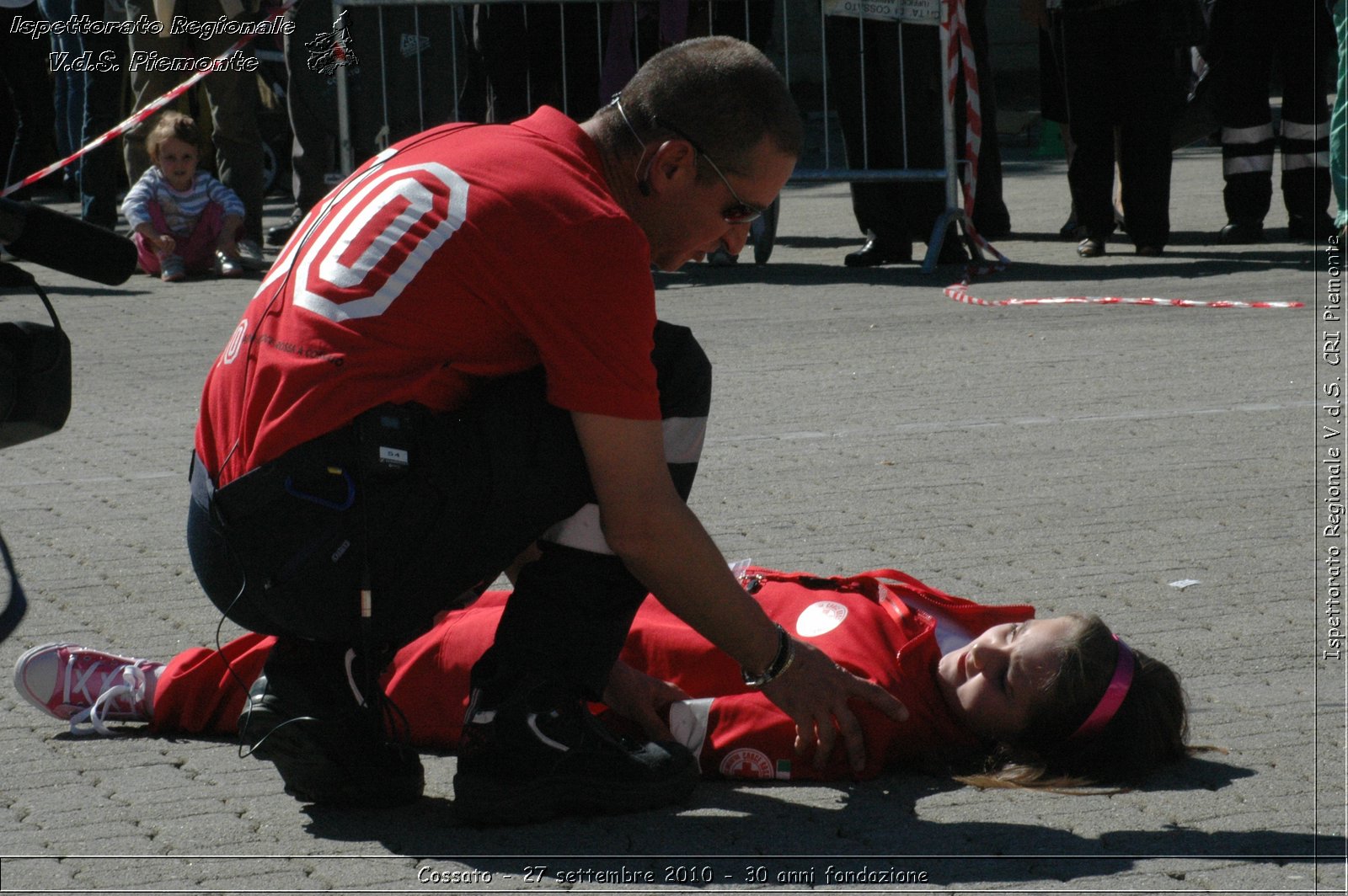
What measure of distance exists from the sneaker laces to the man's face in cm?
132

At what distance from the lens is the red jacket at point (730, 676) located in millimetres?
3086

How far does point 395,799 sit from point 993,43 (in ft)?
66.5

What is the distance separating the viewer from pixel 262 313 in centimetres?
279

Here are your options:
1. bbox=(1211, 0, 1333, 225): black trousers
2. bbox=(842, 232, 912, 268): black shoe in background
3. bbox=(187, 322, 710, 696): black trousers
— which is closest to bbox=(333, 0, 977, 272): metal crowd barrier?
bbox=(842, 232, 912, 268): black shoe in background

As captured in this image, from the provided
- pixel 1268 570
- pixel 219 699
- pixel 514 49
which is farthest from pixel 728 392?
pixel 514 49

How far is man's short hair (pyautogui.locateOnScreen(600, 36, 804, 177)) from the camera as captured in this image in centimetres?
281

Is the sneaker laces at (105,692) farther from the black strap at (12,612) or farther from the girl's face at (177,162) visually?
the girl's face at (177,162)

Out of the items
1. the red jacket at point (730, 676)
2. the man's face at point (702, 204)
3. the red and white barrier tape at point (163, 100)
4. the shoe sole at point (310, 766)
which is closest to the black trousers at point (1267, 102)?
the red and white barrier tape at point (163, 100)

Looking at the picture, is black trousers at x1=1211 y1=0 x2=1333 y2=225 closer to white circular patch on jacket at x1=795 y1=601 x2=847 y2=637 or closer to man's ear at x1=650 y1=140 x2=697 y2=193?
white circular patch on jacket at x1=795 y1=601 x2=847 y2=637

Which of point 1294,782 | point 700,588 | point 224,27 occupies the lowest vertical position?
point 1294,782

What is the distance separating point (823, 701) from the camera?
2883mm

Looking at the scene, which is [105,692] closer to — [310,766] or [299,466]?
[310,766]

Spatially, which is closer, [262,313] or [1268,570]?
[262,313]

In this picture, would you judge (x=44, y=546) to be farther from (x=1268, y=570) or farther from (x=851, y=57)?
(x=851, y=57)
